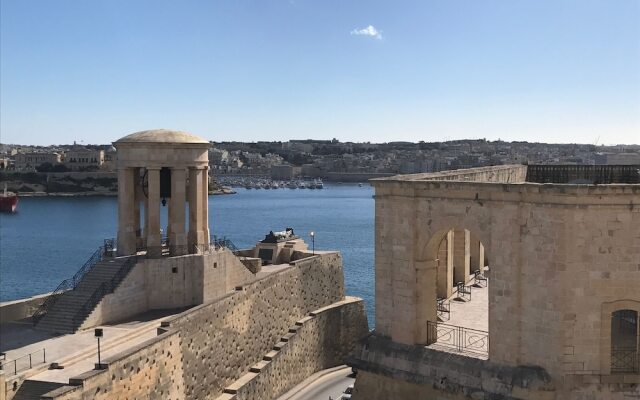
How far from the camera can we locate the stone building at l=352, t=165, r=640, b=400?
1152 cm

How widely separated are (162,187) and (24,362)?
8.34 meters

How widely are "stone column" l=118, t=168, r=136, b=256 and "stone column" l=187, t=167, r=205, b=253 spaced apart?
76.9 inches

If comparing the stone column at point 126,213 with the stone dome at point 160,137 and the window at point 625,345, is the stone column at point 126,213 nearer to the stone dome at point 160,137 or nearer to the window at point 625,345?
the stone dome at point 160,137

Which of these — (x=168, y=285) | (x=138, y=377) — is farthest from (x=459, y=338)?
(x=168, y=285)

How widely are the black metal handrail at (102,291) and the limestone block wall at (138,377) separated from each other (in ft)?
9.89

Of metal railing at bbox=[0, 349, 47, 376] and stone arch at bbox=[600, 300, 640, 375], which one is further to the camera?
metal railing at bbox=[0, 349, 47, 376]

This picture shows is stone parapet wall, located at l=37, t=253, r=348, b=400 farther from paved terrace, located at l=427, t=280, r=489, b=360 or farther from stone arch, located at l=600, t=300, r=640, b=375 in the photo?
stone arch, located at l=600, t=300, r=640, b=375

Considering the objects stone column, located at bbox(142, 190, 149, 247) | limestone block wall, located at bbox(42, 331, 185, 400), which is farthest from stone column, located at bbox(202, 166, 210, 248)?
limestone block wall, located at bbox(42, 331, 185, 400)

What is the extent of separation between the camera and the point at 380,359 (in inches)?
549

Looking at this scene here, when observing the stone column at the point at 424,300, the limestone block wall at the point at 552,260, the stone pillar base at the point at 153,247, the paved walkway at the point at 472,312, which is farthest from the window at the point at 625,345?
the stone pillar base at the point at 153,247

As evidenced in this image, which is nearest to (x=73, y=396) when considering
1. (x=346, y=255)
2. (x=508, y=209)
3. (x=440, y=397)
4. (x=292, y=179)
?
(x=440, y=397)

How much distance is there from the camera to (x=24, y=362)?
15.4 m

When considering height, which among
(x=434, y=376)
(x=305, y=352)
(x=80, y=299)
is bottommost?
(x=305, y=352)

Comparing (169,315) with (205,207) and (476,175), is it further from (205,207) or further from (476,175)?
(476,175)
